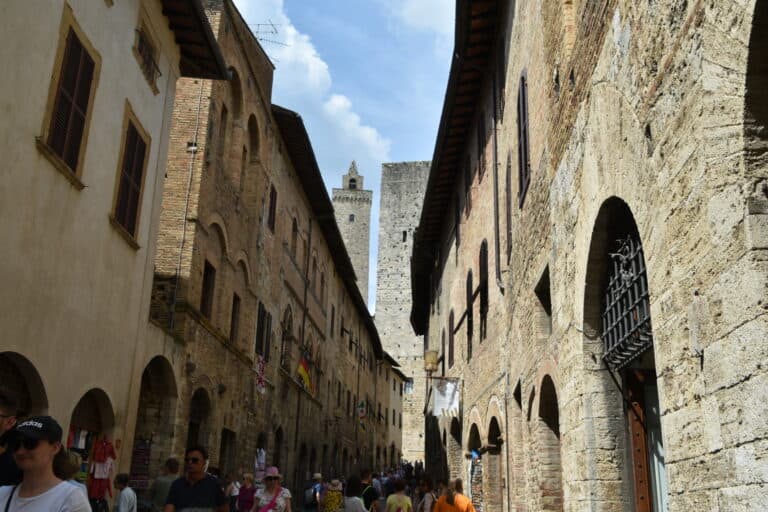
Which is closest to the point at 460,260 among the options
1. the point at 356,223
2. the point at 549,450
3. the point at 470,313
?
the point at 470,313

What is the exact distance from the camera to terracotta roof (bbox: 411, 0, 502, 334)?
13.9 metres

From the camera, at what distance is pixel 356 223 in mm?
64438

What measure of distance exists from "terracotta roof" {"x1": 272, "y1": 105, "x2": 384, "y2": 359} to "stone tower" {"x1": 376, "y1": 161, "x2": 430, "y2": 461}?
63.0ft

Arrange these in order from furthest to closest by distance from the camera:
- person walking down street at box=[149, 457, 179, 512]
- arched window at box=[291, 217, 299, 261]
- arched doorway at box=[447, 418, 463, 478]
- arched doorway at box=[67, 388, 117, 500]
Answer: arched window at box=[291, 217, 299, 261] < arched doorway at box=[447, 418, 463, 478] < arched doorway at box=[67, 388, 117, 500] < person walking down street at box=[149, 457, 179, 512]

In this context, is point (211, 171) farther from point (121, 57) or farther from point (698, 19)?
point (698, 19)

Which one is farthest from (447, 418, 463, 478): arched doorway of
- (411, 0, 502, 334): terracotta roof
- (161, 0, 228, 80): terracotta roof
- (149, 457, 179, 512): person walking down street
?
(149, 457, 179, 512): person walking down street

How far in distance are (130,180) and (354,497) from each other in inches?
216

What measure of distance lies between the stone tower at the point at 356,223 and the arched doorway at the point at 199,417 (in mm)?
48142

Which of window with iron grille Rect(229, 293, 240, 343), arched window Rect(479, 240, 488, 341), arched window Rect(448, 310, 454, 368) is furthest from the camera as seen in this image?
arched window Rect(448, 310, 454, 368)

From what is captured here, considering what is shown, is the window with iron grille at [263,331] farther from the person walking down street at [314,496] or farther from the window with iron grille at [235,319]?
the person walking down street at [314,496]

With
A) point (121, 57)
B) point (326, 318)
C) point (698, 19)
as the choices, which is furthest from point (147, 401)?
point (326, 318)

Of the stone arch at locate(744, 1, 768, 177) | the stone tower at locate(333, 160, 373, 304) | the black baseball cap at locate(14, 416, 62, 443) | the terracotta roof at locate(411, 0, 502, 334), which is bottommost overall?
the black baseball cap at locate(14, 416, 62, 443)

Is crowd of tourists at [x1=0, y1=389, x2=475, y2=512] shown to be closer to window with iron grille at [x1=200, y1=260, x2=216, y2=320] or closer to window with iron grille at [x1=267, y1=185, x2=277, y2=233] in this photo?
window with iron grille at [x1=200, y1=260, x2=216, y2=320]

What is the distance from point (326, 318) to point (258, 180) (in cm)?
1184
